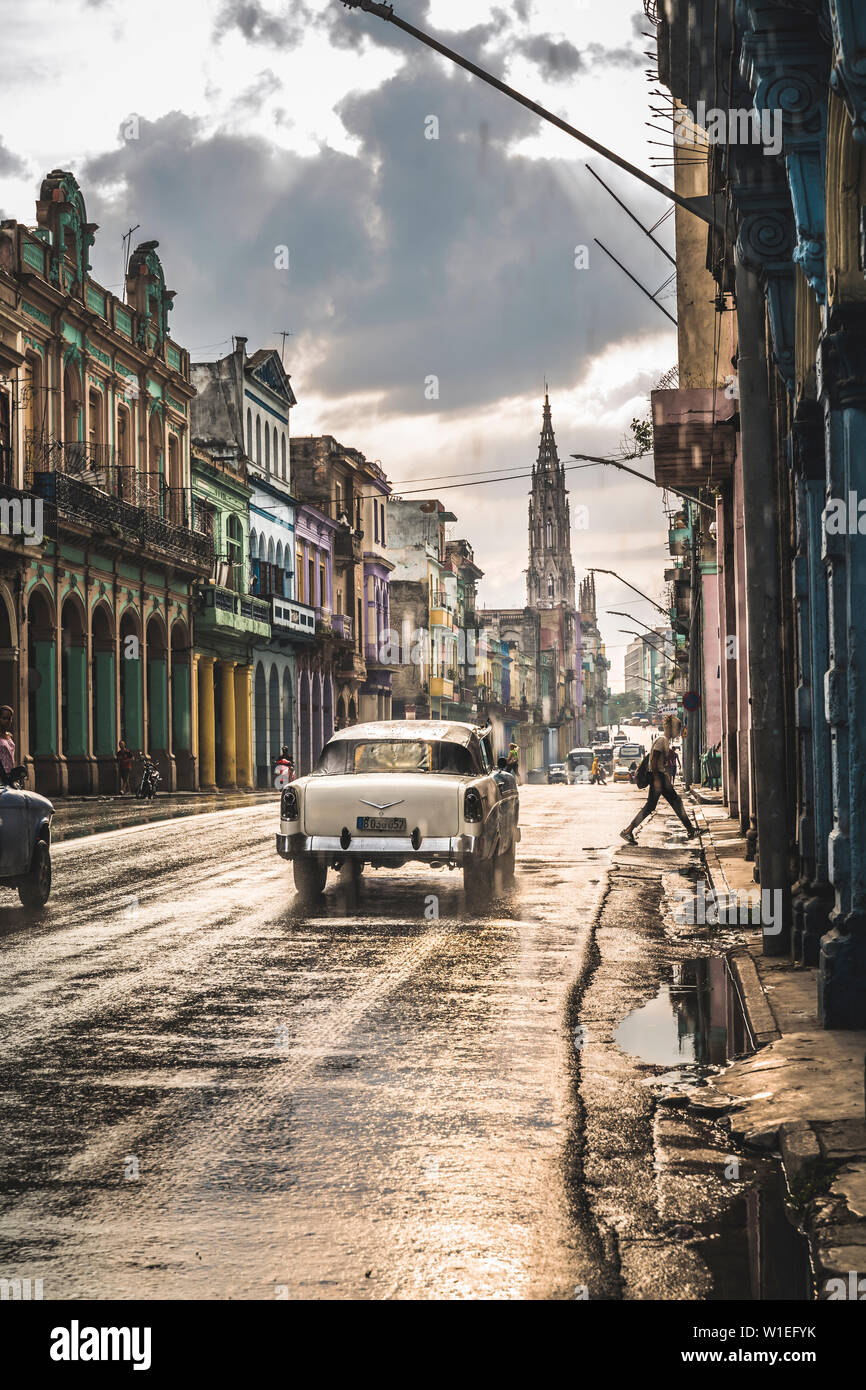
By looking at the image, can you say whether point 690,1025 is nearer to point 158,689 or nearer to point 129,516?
point 129,516

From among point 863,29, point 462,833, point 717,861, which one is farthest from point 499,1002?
point 717,861

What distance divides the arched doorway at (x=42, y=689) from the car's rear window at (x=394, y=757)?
67.3ft

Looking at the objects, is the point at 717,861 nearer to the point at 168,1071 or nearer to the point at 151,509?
the point at 168,1071

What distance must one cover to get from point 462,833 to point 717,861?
4.57m

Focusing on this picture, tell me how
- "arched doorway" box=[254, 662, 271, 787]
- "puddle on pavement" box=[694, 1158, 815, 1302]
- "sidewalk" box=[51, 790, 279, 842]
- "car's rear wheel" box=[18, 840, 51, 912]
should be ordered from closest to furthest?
"puddle on pavement" box=[694, 1158, 815, 1302], "car's rear wheel" box=[18, 840, 51, 912], "sidewalk" box=[51, 790, 279, 842], "arched doorway" box=[254, 662, 271, 787]

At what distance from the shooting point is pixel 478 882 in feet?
46.5

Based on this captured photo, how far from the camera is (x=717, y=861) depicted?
56.5 ft

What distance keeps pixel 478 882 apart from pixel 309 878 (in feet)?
4.90

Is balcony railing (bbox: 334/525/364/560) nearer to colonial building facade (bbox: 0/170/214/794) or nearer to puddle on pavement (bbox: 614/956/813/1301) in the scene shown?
colonial building facade (bbox: 0/170/214/794)

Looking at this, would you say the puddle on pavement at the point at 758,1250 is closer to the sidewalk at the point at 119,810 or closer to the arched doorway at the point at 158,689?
the sidewalk at the point at 119,810

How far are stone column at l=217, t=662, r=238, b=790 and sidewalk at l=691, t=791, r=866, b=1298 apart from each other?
4067 centimetres

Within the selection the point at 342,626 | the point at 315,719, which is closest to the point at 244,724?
the point at 315,719

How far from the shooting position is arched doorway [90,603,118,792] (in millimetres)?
38500

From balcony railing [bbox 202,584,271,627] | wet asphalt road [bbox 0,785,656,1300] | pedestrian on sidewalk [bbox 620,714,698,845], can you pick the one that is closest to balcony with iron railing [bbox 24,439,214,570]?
balcony railing [bbox 202,584,271,627]
